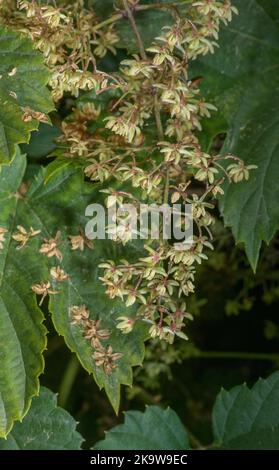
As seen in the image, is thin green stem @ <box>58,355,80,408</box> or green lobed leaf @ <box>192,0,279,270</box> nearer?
green lobed leaf @ <box>192,0,279,270</box>

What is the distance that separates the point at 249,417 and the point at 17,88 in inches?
45.7

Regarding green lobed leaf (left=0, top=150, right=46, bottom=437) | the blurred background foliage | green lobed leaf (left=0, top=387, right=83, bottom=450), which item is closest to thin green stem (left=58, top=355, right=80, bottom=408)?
the blurred background foliage

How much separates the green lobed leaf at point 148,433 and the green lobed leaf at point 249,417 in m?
0.12

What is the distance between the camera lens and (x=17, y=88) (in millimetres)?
1653

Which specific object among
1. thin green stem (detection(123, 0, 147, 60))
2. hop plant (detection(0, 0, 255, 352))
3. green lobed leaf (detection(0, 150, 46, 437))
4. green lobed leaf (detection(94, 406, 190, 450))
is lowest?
green lobed leaf (detection(94, 406, 190, 450))

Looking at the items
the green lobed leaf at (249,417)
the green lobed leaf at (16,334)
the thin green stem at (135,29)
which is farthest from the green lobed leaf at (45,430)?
the thin green stem at (135,29)

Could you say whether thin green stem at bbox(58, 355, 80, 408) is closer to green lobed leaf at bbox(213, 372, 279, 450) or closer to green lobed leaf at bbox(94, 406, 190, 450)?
green lobed leaf at bbox(94, 406, 190, 450)

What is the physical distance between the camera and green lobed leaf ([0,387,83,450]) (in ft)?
6.74

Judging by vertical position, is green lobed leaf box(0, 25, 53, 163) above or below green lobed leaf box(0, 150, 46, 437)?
above

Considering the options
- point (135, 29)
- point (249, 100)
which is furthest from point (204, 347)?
point (135, 29)

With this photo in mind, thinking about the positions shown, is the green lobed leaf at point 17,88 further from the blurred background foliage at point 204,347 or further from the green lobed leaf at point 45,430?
the green lobed leaf at point 45,430

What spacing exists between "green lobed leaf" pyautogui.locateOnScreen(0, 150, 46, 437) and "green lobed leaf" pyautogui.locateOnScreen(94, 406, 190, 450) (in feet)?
1.30
